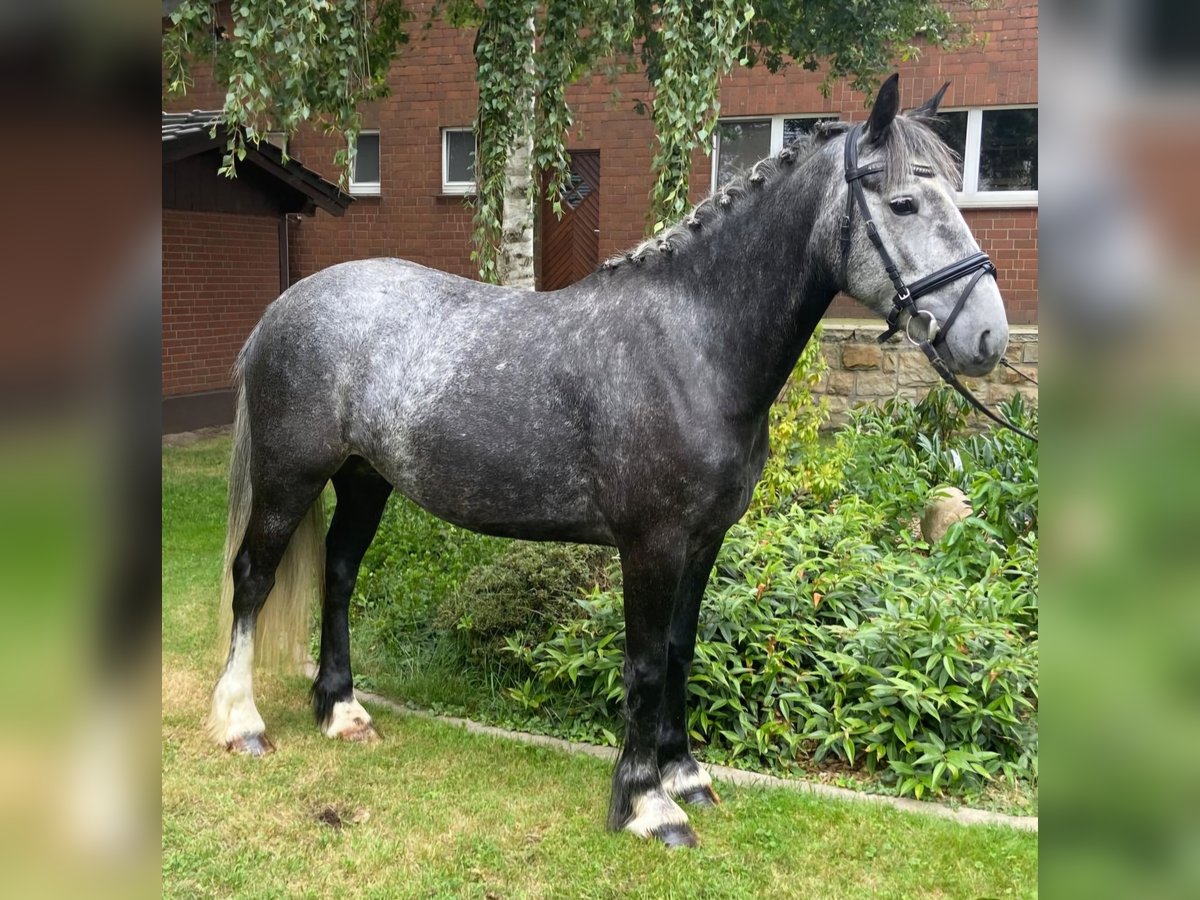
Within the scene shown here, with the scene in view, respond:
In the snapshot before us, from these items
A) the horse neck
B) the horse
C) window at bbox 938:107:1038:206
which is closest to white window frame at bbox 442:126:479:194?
window at bbox 938:107:1038:206

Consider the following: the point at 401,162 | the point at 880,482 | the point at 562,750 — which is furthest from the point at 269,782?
the point at 401,162

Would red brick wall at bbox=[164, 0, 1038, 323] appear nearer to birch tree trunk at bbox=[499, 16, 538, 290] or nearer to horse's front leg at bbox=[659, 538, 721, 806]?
birch tree trunk at bbox=[499, 16, 538, 290]

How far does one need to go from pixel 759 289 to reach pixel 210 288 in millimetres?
9825

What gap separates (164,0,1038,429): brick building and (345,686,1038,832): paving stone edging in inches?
226

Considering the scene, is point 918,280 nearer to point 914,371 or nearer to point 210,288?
point 914,371

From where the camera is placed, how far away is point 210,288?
11070 mm

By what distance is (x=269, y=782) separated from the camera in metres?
3.42

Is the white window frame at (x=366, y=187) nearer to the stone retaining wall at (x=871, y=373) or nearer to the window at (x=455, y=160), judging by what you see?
the window at (x=455, y=160)

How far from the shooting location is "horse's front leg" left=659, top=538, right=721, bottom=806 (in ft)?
10.8
